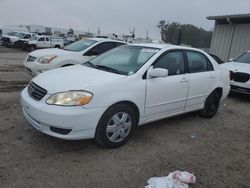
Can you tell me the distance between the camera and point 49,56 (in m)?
7.44

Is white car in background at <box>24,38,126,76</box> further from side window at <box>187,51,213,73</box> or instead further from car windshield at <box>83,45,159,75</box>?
side window at <box>187,51,213,73</box>

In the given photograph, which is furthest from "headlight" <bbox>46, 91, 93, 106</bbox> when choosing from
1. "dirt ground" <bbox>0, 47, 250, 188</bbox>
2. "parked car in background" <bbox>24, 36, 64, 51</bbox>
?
"parked car in background" <bbox>24, 36, 64, 51</bbox>

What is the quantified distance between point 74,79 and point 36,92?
22.6 inches

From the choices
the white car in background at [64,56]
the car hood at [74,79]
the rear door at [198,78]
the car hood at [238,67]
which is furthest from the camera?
the car hood at [238,67]

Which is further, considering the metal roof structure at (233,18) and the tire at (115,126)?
the metal roof structure at (233,18)

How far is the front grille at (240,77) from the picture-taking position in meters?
7.86

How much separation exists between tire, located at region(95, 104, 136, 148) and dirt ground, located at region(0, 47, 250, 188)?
0.15m

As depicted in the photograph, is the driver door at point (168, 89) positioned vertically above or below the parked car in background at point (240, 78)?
above

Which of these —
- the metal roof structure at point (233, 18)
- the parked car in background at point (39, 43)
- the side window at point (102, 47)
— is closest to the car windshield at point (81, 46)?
the side window at point (102, 47)

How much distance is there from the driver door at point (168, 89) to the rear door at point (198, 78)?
7.8 inches

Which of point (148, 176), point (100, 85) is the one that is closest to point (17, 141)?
point (100, 85)

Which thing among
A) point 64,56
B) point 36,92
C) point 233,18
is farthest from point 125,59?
point 233,18

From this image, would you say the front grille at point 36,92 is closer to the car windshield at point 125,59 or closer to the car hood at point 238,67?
the car windshield at point 125,59

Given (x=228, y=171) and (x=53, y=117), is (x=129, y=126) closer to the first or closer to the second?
(x=53, y=117)
